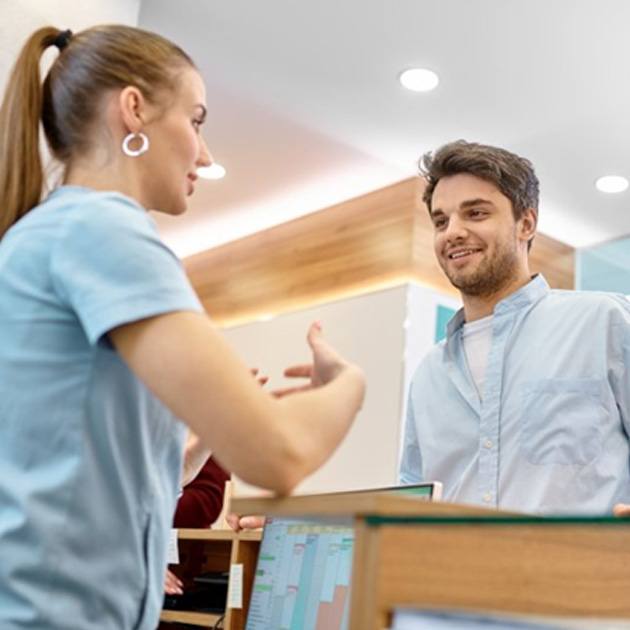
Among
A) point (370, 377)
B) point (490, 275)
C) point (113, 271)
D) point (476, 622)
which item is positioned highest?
point (370, 377)

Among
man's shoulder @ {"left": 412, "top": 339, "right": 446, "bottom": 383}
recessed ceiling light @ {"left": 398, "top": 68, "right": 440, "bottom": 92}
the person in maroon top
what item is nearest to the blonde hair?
man's shoulder @ {"left": 412, "top": 339, "right": 446, "bottom": 383}

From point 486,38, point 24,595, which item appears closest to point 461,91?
point 486,38

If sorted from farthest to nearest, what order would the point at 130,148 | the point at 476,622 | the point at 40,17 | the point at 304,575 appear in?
the point at 40,17 < the point at 304,575 < the point at 130,148 < the point at 476,622

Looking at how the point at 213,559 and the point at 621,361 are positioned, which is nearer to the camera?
the point at 621,361

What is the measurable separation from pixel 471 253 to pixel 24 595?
4.36 feet

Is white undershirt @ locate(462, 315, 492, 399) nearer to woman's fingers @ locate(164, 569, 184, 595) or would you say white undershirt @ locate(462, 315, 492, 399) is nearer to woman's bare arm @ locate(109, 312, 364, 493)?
woman's fingers @ locate(164, 569, 184, 595)

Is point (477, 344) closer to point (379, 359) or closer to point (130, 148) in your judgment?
point (130, 148)

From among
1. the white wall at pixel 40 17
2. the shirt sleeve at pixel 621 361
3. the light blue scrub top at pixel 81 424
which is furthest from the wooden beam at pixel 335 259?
the light blue scrub top at pixel 81 424

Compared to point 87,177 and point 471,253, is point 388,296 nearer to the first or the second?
point 471,253

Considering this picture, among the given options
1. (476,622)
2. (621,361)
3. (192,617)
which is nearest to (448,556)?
(476,622)

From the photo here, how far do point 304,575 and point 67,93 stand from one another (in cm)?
98

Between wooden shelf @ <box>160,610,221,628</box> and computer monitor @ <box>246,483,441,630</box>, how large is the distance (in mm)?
421

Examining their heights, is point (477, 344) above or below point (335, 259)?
below

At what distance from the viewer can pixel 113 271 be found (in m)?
0.71
